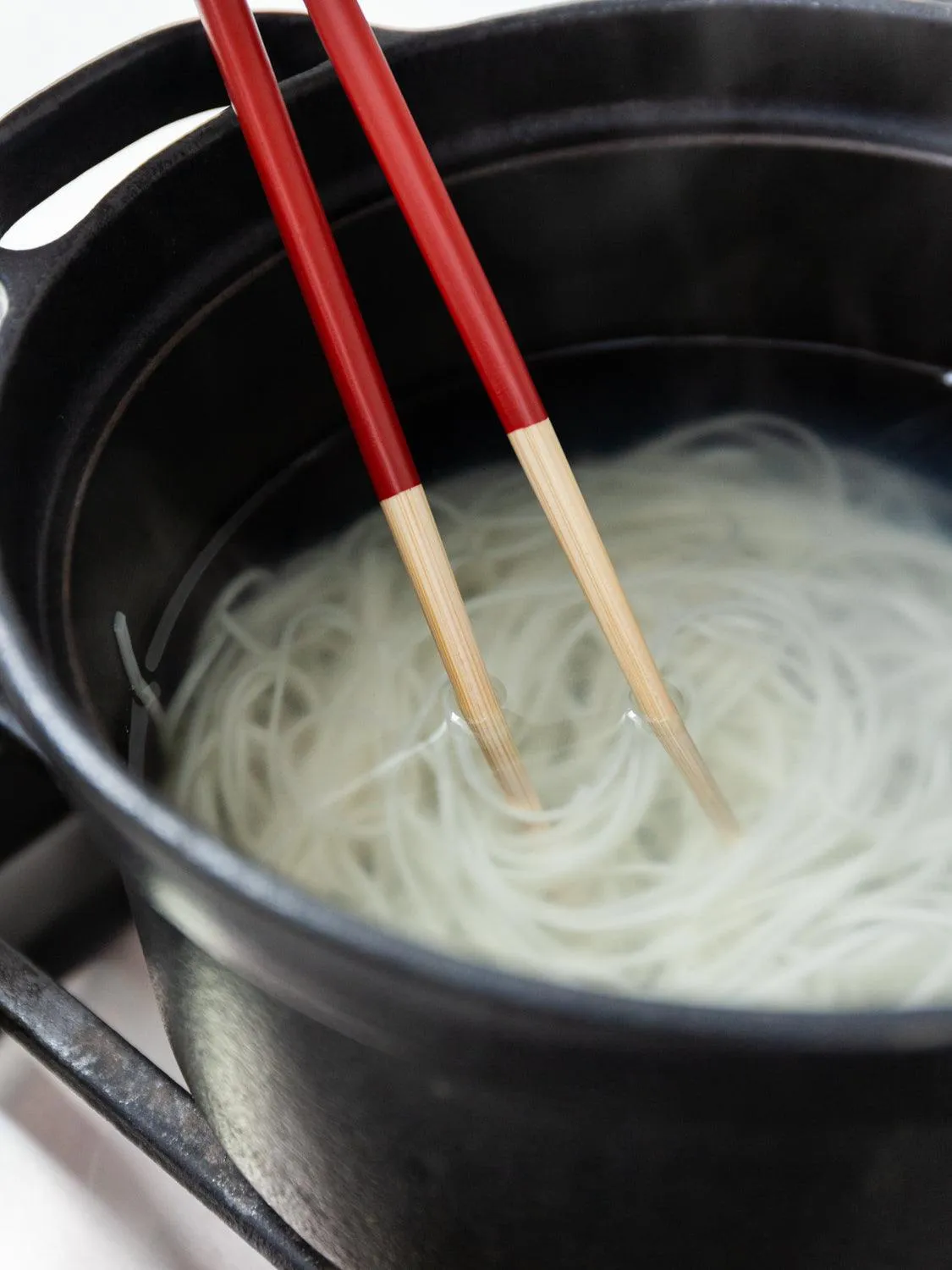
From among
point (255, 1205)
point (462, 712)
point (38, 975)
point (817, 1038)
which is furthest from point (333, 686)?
point (817, 1038)

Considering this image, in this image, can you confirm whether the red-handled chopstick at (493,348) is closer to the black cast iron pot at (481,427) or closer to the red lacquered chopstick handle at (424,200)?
the red lacquered chopstick handle at (424,200)

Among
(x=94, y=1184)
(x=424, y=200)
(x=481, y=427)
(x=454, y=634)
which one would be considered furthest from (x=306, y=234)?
(x=94, y=1184)

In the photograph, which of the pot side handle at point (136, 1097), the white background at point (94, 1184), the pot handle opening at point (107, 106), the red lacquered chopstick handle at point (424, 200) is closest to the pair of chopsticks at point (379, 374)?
the red lacquered chopstick handle at point (424, 200)

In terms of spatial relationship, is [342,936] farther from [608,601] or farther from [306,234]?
[306,234]

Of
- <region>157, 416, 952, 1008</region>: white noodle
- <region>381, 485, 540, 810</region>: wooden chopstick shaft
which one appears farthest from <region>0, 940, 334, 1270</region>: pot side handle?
<region>381, 485, 540, 810</region>: wooden chopstick shaft

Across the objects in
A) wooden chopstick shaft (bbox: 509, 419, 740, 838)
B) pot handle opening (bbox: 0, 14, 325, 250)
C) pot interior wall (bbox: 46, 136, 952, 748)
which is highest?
pot handle opening (bbox: 0, 14, 325, 250)

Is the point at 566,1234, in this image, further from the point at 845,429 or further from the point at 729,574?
the point at 845,429

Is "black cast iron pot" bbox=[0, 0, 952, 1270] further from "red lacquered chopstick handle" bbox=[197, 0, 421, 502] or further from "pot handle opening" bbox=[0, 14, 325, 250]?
"red lacquered chopstick handle" bbox=[197, 0, 421, 502]
